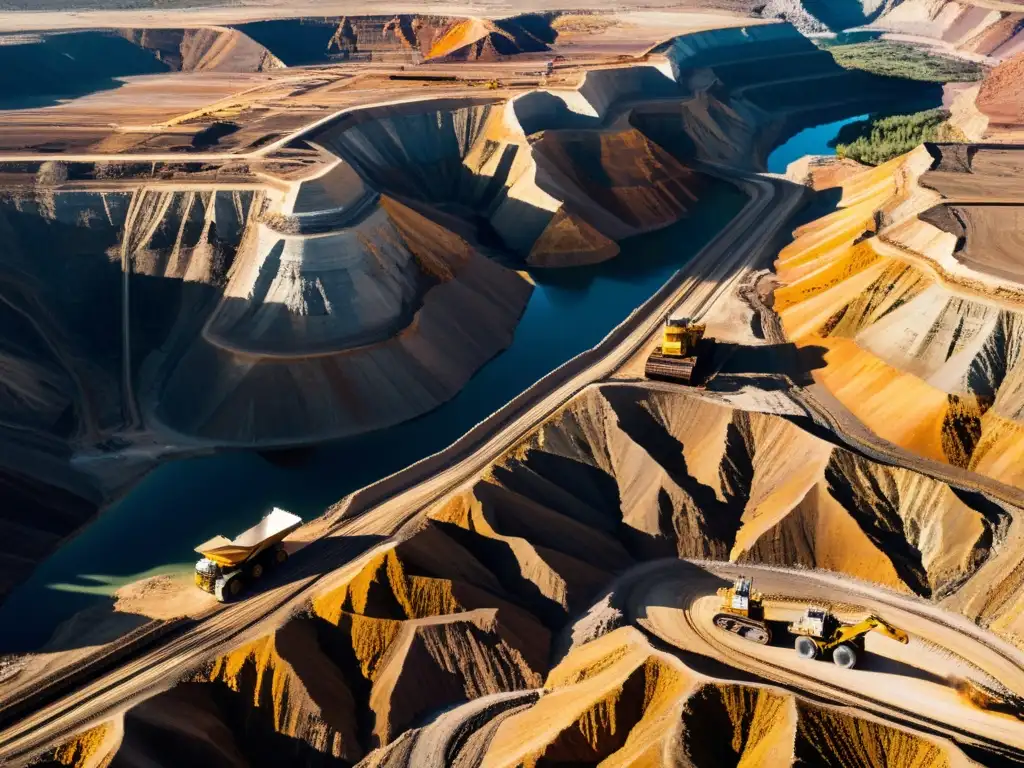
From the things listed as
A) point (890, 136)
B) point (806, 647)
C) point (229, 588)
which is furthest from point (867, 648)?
point (890, 136)

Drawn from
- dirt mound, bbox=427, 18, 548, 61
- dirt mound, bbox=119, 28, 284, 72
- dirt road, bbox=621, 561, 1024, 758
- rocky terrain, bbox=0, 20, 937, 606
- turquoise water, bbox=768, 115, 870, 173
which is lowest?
dirt road, bbox=621, 561, 1024, 758

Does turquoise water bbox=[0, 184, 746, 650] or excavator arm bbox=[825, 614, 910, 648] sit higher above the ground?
turquoise water bbox=[0, 184, 746, 650]

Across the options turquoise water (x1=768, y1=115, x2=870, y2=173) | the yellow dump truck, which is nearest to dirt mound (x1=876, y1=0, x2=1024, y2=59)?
turquoise water (x1=768, y1=115, x2=870, y2=173)

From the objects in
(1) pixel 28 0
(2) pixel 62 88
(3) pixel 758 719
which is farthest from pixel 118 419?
(1) pixel 28 0

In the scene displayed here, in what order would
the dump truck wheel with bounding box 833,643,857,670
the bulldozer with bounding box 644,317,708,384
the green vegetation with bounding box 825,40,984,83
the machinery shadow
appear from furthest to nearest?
the green vegetation with bounding box 825,40,984,83 → the machinery shadow → the bulldozer with bounding box 644,317,708,384 → the dump truck wheel with bounding box 833,643,857,670

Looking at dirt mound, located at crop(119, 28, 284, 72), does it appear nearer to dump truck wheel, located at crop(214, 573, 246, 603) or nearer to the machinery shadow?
the machinery shadow

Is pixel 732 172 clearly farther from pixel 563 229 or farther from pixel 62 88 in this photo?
pixel 62 88
